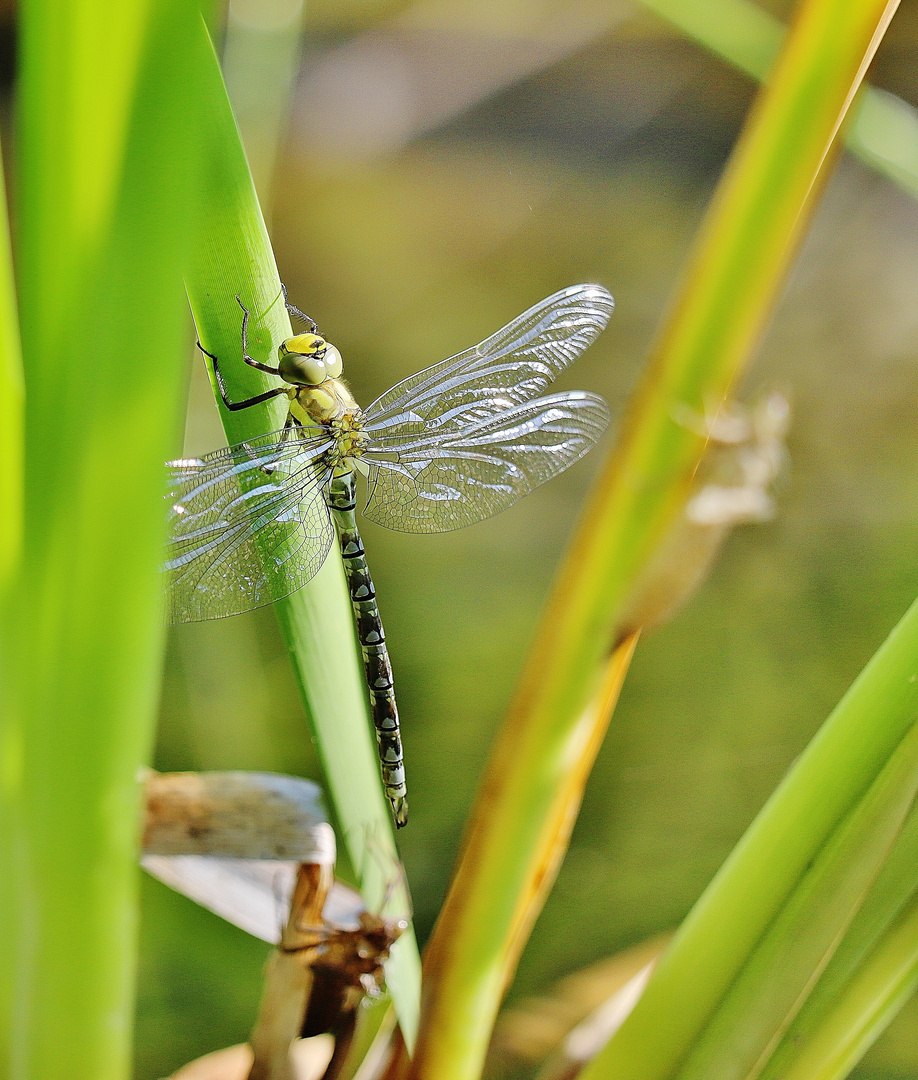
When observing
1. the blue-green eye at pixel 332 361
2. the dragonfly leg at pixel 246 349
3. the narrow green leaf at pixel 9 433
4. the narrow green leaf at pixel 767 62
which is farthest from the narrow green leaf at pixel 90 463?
the narrow green leaf at pixel 767 62

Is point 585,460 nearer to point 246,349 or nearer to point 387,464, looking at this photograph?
point 387,464

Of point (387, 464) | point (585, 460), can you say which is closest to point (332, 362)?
point (387, 464)

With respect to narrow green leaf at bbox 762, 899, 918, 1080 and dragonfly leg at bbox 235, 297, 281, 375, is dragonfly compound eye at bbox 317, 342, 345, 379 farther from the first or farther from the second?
narrow green leaf at bbox 762, 899, 918, 1080

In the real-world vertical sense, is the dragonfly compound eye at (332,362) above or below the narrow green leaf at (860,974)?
above

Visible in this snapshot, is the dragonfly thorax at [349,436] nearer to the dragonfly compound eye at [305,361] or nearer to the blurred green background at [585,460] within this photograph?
the dragonfly compound eye at [305,361]

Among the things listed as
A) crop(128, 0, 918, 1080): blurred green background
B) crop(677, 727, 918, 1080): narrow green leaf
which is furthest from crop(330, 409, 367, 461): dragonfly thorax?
crop(677, 727, 918, 1080): narrow green leaf

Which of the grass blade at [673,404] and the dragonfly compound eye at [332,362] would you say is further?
the dragonfly compound eye at [332,362]

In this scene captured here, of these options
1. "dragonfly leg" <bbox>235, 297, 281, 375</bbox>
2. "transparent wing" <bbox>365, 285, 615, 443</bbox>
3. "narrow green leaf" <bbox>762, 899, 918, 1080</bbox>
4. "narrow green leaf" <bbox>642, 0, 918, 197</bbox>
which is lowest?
"narrow green leaf" <bbox>762, 899, 918, 1080</bbox>
